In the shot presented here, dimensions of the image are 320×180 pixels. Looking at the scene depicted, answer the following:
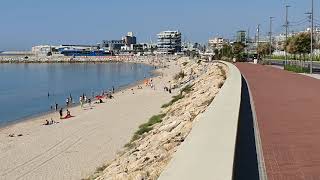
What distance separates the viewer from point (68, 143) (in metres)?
25.6

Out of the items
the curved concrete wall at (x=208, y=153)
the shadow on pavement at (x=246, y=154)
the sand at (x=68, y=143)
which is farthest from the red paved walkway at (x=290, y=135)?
the sand at (x=68, y=143)

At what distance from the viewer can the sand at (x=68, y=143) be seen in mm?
19745

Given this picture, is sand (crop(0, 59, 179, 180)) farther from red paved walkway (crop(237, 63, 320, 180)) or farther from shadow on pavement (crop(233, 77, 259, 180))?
shadow on pavement (crop(233, 77, 259, 180))

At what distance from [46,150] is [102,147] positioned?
268 cm

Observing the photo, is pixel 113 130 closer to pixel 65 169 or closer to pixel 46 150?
pixel 46 150

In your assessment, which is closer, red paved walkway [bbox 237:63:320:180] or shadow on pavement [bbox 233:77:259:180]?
shadow on pavement [bbox 233:77:259:180]

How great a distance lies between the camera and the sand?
777 inches

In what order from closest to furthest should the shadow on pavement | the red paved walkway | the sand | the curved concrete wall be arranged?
1. the curved concrete wall
2. the shadow on pavement
3. the red paved walkway
4. the sand

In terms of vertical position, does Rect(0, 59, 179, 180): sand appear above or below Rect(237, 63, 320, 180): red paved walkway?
below

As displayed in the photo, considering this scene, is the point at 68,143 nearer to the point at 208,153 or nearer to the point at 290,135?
the point at 290,135

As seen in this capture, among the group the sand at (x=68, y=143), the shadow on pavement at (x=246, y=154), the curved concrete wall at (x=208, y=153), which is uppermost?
the curved concrete wall at (x=208, y=153)

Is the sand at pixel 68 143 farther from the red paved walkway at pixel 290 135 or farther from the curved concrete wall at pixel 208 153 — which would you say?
the curved concrete wall at pixel 208 153

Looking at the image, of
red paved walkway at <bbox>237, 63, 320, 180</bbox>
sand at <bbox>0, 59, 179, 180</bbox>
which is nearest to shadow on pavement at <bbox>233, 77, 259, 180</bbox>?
red paved walkway at <bbox>237, 63, 320, 180</bbox>

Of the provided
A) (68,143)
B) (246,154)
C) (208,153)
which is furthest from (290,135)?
(68,143)
